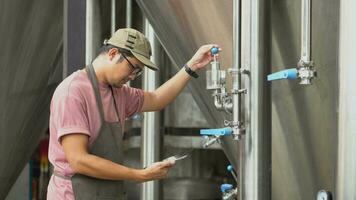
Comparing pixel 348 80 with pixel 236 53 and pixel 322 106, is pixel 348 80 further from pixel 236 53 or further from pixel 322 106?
pixel 236 53

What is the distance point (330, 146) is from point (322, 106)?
9cm

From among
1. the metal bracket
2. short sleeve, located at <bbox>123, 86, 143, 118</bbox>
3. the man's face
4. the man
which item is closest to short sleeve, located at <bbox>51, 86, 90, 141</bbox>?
the man

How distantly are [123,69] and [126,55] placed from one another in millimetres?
42

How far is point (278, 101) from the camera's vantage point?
1.33 metres

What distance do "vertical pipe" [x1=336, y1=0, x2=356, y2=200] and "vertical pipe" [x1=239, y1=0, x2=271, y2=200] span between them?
0.21m

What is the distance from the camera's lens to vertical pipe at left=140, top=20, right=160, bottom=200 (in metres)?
2.55

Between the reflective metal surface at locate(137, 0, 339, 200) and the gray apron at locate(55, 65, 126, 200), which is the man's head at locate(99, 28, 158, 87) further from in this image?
the reflective metal surface at locate(137, 0, 339, 200)

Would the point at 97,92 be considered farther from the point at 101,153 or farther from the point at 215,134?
the point at 215,134

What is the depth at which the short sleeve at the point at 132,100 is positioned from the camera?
174cm

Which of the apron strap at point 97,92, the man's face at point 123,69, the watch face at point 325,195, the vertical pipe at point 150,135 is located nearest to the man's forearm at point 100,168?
the apron strap at point 97,92

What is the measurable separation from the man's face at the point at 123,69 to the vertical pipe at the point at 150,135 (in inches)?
39.3

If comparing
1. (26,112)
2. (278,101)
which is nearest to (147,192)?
(26,112)

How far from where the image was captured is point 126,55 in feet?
5.00

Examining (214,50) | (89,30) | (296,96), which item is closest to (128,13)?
(89,30)
